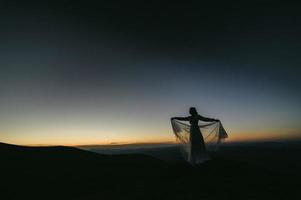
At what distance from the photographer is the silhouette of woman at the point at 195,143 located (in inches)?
841

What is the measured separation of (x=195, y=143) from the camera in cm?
2142

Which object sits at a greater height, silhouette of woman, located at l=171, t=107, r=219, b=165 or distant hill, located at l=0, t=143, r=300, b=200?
silhouette of woman, located at l=171, t=107, r=219, b=165

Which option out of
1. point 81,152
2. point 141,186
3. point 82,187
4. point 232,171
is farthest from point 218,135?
point 81,152

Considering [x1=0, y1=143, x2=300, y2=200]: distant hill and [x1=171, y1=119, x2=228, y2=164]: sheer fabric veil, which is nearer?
[x1=0, y1=143, x2=300, y2=200]: distant hill

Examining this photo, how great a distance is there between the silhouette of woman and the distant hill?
0.57 m

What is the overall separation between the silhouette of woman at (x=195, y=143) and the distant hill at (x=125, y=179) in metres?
0.57

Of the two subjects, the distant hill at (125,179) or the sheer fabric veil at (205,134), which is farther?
the sheer fabric veil at (205,134)

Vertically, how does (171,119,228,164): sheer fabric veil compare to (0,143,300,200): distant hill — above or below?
above

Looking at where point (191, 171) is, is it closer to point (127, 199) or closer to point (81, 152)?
point (127, 199)

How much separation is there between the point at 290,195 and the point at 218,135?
7515 mm

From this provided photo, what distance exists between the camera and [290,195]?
16016mm

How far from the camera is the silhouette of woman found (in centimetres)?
2136

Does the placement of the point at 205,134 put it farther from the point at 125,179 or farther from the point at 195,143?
the point at 125,179

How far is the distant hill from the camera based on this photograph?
1698 cm
